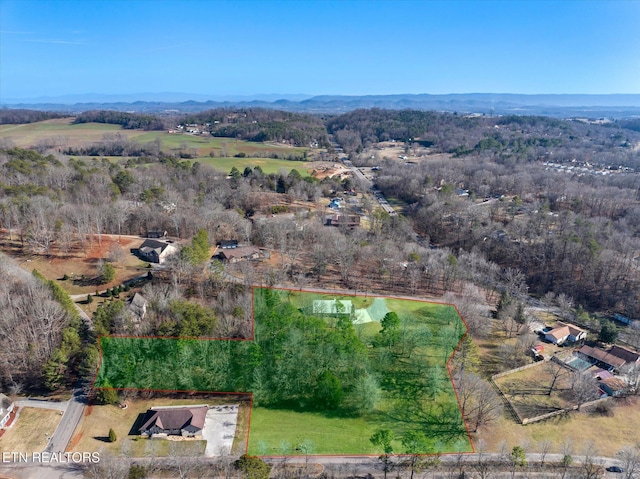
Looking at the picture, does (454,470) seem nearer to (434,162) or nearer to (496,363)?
(496,363)

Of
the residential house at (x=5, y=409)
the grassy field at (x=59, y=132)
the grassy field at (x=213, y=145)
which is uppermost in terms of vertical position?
the grassy field at (x=59, y=132)

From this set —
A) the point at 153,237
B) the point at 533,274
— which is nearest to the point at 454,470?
the point at 533,274

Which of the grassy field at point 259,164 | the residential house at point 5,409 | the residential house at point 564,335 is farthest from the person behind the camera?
the grassy field at point 259,164

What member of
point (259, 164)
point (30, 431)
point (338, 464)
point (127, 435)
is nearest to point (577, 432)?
point (338, 464)

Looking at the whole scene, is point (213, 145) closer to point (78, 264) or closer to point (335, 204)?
point (335, 204)

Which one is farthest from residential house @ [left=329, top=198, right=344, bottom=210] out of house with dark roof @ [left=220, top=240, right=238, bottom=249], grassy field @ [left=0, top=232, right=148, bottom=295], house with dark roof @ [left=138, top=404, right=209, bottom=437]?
house with dark roof @ [left=138, top=404, right=209, bottom=437]

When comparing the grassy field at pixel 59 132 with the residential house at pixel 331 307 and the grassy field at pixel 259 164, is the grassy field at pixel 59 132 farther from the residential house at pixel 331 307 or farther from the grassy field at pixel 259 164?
the residential house at pixel 331 307

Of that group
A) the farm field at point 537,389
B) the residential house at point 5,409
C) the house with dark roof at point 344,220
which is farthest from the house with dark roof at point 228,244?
the farm field at point 537,389
